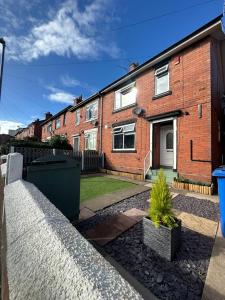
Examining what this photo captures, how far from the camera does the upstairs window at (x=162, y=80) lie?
890cm

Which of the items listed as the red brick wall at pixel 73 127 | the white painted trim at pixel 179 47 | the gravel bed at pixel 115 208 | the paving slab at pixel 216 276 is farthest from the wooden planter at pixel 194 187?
the red brick wall at pixel 73 127

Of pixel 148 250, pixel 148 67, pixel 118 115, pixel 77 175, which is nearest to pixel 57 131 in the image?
pixel 118 115

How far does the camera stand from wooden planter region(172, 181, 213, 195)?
635cm

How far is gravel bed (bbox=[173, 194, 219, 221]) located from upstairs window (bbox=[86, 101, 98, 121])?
10827 millimetres

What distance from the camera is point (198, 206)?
16.3 feet

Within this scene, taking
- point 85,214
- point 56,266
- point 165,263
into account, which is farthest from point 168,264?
point 85,214

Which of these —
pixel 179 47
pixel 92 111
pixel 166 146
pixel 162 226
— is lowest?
pixel 162 226

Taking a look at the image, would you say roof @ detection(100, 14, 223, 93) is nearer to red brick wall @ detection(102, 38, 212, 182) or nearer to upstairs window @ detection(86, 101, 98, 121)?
red brick wall @ detection(102, 38, 212, 182)

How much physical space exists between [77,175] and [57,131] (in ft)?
70.5

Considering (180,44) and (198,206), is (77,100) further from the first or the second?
(198,206)

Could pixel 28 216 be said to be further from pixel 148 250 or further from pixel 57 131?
pixel 57 131

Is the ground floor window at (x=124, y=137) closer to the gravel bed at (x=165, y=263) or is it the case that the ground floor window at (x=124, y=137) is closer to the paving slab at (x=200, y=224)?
the paving slab at (x=200, y=224)

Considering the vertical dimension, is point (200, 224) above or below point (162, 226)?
below

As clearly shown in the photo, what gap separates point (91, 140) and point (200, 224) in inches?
490
